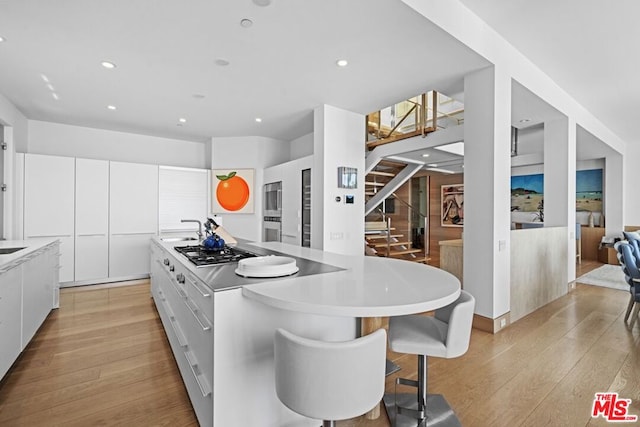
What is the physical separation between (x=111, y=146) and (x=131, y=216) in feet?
4.52

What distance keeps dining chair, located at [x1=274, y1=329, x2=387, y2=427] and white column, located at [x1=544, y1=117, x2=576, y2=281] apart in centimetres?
476

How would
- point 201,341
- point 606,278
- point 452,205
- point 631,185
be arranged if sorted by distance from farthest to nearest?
point 452,205, point 631,185, point 606,278, point 201,341

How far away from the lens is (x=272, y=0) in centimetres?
215

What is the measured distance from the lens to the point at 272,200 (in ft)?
18.7

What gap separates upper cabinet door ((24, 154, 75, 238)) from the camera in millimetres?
4473

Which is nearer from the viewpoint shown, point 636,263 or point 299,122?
point 636,263

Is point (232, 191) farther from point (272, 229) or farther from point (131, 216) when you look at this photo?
point (131, 216)

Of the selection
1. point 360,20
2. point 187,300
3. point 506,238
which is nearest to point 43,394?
point 187,300

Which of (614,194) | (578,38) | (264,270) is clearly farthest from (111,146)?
(614,194)

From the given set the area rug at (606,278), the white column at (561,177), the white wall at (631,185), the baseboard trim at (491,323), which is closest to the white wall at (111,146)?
the baseboard trim at (491,323)

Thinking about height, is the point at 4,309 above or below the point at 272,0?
below

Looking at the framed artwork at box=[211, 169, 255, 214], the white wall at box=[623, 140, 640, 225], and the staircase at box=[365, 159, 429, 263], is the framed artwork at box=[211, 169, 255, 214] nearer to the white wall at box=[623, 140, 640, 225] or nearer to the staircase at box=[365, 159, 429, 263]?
the staircase at box=[365, 159, 429, 263]

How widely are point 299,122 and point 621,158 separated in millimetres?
7679

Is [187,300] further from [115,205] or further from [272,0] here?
[115,205]
